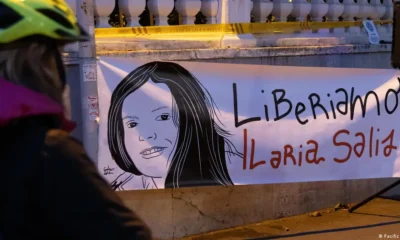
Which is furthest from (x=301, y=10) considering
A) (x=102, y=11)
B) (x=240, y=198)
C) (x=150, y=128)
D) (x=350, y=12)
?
(x=150, y=128)

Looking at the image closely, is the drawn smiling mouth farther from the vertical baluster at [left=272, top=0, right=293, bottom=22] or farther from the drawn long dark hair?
the vertical baluster at [left=272, top=0, right=293, bottom=22]

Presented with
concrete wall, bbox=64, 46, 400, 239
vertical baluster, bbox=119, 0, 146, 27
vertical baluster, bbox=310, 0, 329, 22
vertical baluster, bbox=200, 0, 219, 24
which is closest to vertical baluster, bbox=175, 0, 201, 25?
vertical baluster, bbox=200, 0, 219, 24

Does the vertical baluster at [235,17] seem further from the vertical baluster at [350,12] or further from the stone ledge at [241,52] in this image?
the vertical baluster at [350,12]

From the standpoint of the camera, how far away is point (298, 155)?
579cm

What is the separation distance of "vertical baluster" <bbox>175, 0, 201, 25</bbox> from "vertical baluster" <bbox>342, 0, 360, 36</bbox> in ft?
6.99

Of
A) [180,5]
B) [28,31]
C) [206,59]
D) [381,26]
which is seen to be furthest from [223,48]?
[28,31]

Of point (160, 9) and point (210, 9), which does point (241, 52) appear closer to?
point (210, 9)

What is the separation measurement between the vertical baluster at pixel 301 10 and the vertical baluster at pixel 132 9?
1856 mm

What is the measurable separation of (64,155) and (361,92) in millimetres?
5154

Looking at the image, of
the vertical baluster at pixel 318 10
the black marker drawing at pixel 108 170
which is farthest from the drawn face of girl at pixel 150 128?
the vertical baluster at pixel 318 10

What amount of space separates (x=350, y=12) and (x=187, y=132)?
3080 millimetres

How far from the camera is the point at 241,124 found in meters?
5.51

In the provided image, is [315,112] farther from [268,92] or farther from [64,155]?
[64,155]

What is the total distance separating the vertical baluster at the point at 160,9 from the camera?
5781 millimetres
